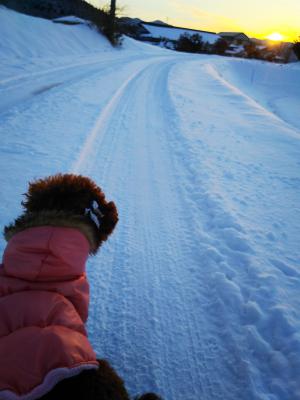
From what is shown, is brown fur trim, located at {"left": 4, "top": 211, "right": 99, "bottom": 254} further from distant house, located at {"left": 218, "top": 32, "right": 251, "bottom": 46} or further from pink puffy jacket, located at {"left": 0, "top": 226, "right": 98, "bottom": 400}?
distant house, located at {"left": 218, "top": 32, "right": 251, "bottom": 46}

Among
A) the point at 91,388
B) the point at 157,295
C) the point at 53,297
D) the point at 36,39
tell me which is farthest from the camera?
the point at 36,39

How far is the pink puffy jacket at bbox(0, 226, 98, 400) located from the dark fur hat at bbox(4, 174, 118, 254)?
5 cm

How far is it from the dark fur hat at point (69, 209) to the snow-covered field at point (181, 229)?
3.06ft

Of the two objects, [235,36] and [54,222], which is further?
[235,36]

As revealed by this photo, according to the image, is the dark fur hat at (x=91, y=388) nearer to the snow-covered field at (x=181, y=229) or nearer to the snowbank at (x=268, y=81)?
the snow-covered field at (x=181, y=229)

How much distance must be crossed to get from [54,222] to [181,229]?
7.33 feet

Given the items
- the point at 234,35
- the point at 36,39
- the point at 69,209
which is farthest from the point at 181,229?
the point at 234,35

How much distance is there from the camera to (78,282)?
1754mm

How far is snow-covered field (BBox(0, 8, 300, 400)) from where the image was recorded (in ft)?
7.45

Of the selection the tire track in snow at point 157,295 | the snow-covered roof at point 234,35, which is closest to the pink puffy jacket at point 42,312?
the tire track in snow at point 157,295

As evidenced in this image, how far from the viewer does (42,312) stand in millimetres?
1427

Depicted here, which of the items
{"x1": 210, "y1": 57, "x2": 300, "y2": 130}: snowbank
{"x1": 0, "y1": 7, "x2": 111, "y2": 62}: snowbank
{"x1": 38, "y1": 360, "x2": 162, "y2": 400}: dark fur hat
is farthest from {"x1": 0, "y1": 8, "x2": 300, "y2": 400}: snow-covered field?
{"x1": 210, "y1": 57, "x2": 300, "y2": 130}: snowbank

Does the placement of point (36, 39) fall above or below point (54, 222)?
above

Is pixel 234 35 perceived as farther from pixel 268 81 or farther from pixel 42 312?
pixel 42 312
